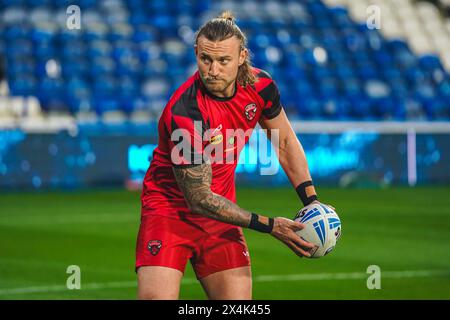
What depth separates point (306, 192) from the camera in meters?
6.63

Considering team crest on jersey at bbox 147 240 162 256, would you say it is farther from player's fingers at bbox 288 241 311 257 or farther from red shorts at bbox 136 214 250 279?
player's fingers at bbox 288 241 311 257

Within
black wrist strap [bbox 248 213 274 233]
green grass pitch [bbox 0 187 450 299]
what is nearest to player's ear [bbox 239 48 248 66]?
black wrist strap [bbox 248 213 274 233]

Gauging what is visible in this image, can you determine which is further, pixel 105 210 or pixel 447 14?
pixel 447 14

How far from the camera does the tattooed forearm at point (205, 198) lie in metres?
6.02

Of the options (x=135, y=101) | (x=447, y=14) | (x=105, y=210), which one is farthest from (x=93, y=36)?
(x=447, y=14)

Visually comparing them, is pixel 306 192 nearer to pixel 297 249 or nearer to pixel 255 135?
pixel 297 249

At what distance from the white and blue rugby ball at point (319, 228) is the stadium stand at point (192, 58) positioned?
16141 millimetres

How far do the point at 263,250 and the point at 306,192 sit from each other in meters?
6.30

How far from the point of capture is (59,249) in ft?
41.6

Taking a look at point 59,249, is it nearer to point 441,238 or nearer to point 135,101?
point 441,238

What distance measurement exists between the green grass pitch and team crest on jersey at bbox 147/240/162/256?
10.5ft

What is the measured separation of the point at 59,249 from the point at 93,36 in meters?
13.2

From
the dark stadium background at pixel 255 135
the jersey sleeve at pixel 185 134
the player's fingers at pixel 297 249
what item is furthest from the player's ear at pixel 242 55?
the dark stadium background at pixel 255 135

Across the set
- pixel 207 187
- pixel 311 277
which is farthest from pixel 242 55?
pixel 311 277
